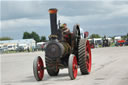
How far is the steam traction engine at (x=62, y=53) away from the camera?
984 cm

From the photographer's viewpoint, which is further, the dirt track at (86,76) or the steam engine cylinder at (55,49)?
the steam engine cylinder at (55,49)

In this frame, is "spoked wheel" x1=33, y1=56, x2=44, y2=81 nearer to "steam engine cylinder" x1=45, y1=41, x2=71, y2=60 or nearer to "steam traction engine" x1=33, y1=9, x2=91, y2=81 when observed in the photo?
"steam traction engine" x1=33, y1=9, x2=91, y2=81

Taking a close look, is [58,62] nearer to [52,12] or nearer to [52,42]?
[52,42]

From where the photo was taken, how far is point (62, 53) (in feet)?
32.5

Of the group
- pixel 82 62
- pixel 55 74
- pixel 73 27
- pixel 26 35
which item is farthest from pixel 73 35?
pixel 26 35

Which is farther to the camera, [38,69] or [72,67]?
[38,69]

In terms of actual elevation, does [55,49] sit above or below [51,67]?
above

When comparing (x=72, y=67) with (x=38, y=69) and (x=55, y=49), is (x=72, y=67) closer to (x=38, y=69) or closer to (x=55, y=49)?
(x=55, y=49)

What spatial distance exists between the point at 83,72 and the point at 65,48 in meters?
1.39

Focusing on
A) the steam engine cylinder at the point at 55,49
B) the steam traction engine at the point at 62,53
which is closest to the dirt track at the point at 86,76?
the steam traction engine at the point at 62,53

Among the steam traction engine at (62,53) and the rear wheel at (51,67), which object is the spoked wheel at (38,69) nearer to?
the steam traction engine at (62,53)

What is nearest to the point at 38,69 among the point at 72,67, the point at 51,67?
the point at 51,67

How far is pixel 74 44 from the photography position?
11.4 metres

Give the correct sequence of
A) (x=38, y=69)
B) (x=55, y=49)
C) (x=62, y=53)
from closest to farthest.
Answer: (x=55, y=49), (x=62, y=53), (x=38, y=69)
